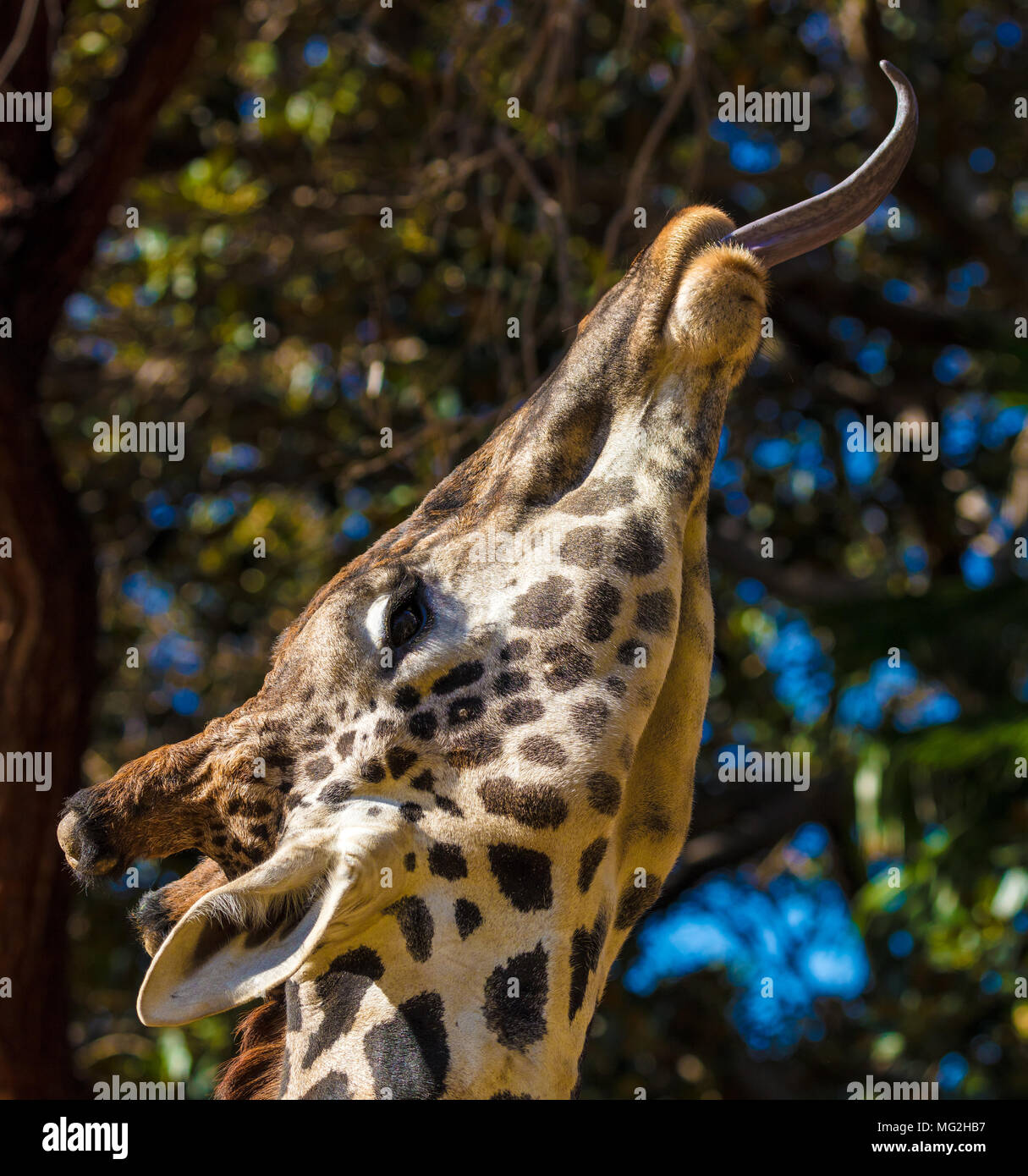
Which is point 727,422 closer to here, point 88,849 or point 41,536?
point 41,536

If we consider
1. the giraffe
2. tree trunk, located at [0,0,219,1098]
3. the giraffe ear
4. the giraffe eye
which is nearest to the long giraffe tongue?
the giraffe

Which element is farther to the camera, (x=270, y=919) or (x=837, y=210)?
(x=837, y=210)

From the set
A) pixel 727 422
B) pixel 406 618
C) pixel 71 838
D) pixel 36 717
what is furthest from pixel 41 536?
pixel 727 422

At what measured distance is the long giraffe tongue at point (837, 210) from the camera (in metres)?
2.65

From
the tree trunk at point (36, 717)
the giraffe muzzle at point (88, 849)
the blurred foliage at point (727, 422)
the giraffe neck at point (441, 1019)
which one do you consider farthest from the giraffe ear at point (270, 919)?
the blurred foliage at point (727, 422)

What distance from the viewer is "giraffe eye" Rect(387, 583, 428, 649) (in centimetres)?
261

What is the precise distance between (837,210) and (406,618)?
42.2 inches

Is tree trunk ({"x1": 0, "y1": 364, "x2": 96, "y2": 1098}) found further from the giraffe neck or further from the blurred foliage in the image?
the giraffe neck

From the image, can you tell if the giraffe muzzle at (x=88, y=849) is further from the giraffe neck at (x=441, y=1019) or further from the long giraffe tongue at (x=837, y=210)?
the long giraffe tongue at (x=837, y=210)

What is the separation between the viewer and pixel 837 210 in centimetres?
266

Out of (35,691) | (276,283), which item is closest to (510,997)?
(35,691)

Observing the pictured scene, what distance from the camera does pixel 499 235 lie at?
224 inches

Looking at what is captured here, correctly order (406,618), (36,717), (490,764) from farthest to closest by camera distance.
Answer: (36,717) → (406,618) → (490,764)

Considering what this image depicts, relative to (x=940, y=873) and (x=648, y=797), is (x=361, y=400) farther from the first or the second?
(x=648, y=797)
